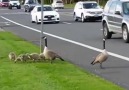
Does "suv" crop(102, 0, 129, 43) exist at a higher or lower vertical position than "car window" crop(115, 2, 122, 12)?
lower

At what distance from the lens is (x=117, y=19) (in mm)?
22297

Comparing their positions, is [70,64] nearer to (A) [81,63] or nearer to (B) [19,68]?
(A) [81,63]

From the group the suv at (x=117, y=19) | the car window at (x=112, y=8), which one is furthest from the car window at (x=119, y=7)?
the car window at (x=112, y=8)

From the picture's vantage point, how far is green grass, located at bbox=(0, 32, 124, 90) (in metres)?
10.2

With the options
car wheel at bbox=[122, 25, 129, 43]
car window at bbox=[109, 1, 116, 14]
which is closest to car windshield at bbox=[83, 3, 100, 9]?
car window at bbox=[109, 1, 116, 14]

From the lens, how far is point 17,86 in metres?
10.3

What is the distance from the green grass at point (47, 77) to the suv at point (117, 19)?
25.0 feet

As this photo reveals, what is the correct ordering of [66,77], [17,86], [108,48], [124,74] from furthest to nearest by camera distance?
[108,48], [124,74], [66,77], [17,86]

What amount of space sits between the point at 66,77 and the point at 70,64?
254cm

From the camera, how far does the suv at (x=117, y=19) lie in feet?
70.5

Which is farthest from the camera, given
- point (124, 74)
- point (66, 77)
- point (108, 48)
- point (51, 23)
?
point (51, 23)

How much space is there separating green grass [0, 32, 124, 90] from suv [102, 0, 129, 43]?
7.63 m

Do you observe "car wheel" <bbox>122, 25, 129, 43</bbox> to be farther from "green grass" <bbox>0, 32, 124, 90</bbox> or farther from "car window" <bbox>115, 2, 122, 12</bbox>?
"green grass" <bbox>0, 32, 124, 90</bbox>

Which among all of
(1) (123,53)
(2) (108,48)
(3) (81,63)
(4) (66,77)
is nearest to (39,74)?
(4) (66,77)
